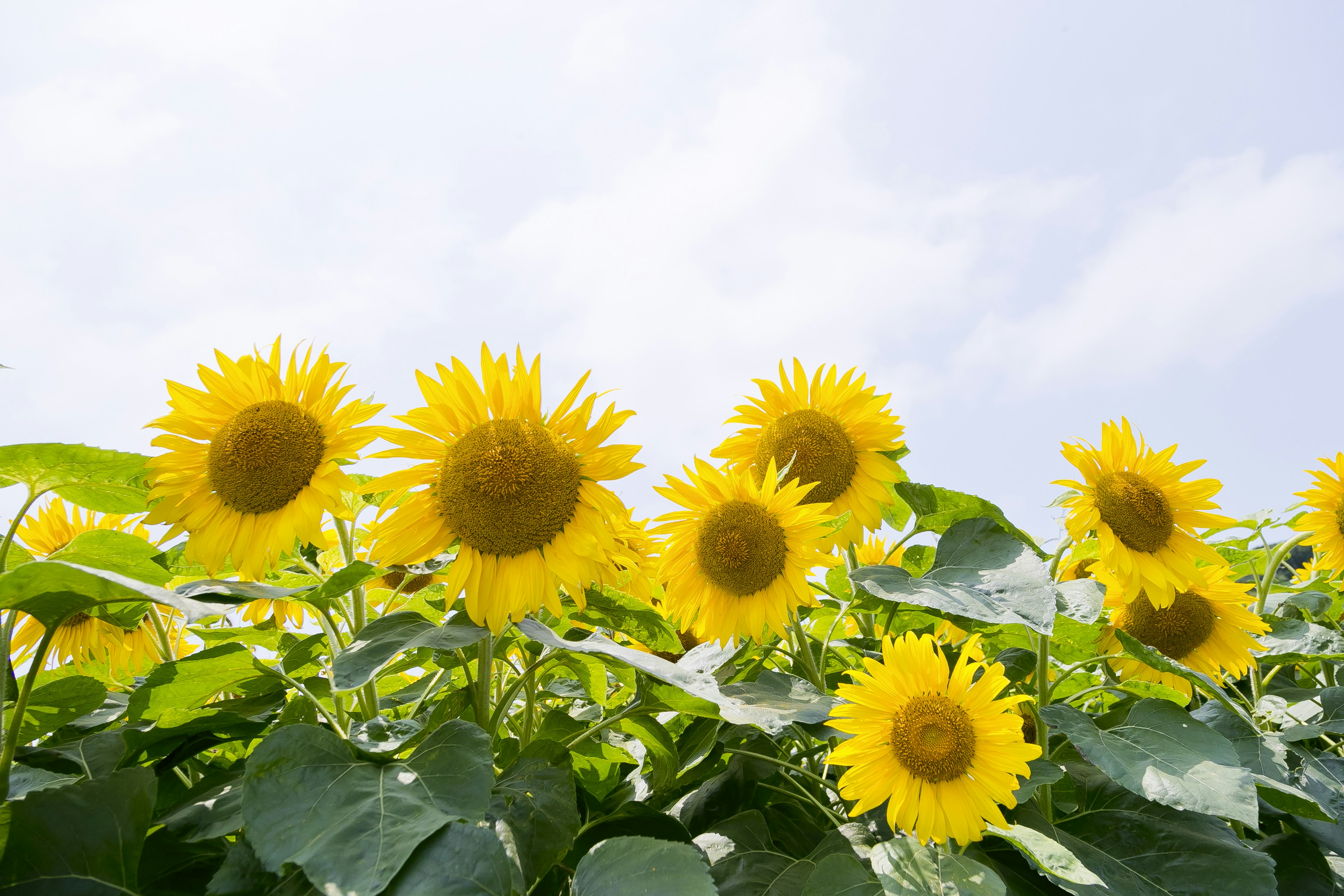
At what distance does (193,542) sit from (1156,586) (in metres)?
1.85

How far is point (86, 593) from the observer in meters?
1.09

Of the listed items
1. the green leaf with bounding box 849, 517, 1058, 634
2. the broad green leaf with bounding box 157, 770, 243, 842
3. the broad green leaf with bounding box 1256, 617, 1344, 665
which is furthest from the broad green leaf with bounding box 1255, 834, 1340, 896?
the broad green leaf with bounding box 157, 770, 243, 842

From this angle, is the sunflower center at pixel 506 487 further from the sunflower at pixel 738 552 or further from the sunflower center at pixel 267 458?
the sunflower at pixel 738 552

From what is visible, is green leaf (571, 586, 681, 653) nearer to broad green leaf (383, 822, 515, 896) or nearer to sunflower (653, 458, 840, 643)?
sunflower (653, 458, 840, 643)

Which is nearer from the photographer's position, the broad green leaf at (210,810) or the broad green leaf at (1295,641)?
the broad green leaf at (210,810)

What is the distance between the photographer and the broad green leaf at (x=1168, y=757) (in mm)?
1329

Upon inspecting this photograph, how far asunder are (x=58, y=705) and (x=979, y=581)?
1.54 m

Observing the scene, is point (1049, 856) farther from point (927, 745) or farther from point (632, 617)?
point (632, 617)

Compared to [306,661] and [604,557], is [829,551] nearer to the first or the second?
[604,557]

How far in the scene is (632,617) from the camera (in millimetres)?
1473

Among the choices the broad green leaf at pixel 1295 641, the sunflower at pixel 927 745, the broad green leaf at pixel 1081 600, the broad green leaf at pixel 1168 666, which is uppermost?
the broad green leaf at pixel 1295 641

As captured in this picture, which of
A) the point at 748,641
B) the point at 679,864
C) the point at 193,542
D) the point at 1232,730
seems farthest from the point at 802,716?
the point at 1232,730

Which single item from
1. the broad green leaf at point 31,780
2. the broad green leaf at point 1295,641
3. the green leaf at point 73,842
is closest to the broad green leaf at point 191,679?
the broad green leaf at point 31,780

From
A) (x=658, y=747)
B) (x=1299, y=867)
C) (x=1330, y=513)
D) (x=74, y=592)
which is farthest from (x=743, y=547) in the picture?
(x=1330, y=513)
